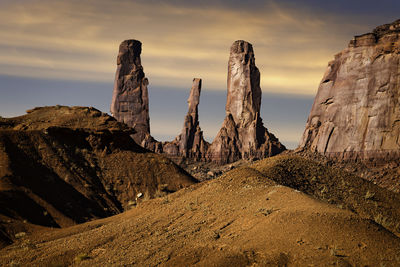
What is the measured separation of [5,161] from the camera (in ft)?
135

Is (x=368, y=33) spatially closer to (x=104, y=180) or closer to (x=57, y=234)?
(x=104, y=180)

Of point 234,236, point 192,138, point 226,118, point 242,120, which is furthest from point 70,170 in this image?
point 226,118

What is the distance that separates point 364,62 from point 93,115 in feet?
231

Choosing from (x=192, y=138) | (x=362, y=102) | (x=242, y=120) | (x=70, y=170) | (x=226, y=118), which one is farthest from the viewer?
(x=192, y=138)

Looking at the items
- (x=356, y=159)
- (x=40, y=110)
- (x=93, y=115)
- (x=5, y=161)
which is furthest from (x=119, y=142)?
(x=356, y=159)

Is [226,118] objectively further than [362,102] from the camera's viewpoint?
Yes

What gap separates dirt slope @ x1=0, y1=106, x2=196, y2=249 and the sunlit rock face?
199 feet

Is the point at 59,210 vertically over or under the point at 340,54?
under

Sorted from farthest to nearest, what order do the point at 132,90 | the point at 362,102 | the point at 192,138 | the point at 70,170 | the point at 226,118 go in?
the point at 132,90 → the point at 192,138 → the point at 226,118 → the point at 362,102 → the point at 70,170

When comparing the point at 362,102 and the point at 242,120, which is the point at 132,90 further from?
the point at 362,102

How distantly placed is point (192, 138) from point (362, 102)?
51747 mm

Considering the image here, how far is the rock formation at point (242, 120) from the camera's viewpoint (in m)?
128

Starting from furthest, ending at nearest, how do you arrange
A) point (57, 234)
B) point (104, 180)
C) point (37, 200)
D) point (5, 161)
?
point (104, 180) < point (5, 161) < point (37, 200) < point (57, 234)

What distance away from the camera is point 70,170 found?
46781mm
